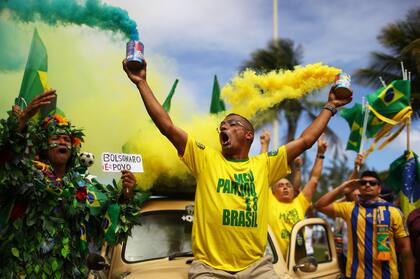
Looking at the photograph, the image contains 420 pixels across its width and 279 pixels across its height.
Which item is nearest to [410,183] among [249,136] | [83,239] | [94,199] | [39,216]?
[249,136]

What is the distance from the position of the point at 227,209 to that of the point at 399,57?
42.2 ft

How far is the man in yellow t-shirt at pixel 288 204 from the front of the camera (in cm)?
Result: 551

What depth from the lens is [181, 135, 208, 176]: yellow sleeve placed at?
3576mm

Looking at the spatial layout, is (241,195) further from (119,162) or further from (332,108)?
(332,108)

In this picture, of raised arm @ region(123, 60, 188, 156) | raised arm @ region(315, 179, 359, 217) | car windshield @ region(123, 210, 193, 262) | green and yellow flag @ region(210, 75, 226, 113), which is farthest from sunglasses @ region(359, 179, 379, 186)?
raised arm @ region(123, 60, 188, 156)

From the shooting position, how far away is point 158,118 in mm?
3420

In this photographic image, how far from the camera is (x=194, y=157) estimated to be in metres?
3.59

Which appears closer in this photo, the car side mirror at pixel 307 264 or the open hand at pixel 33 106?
the open hand at pixel 33 106

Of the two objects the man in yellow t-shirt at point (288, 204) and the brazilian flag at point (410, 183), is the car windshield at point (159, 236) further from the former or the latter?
the brazilian flag at point (410, 183)

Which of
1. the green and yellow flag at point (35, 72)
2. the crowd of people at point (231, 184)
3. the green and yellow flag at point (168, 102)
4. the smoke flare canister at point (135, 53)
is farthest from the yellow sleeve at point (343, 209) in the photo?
the green and yellow flag at point (35, 72)

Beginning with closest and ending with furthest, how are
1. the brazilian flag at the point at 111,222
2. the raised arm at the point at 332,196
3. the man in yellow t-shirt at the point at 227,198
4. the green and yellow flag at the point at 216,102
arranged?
the man in yellow t-shirt at the point at 227,198 < the brazilian flag at the point at 111,222 < the green and yellow flag at the point at 216,102 < the raised arm at the point at 332,196

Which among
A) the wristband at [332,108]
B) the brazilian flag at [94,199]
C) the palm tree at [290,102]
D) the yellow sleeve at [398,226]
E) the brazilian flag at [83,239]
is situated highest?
the palm tree at [290,102]

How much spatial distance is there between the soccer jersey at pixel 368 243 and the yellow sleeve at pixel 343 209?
65 millimetres

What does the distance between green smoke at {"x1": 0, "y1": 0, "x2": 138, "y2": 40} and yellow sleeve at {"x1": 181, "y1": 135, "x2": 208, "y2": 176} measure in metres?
1.12
